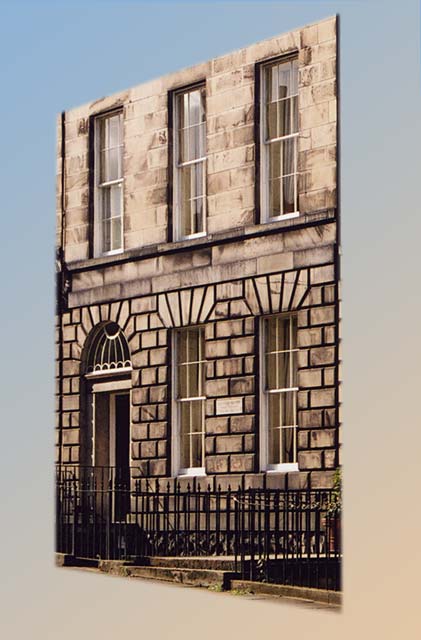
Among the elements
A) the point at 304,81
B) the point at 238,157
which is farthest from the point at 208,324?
the point at 304,81

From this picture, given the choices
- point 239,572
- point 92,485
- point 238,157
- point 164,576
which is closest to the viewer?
point 239,572

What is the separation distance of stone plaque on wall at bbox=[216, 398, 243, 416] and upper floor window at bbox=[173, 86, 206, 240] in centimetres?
207

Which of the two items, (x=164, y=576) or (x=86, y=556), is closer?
(x=164, y=576)

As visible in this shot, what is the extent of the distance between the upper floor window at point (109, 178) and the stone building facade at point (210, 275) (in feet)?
0.08

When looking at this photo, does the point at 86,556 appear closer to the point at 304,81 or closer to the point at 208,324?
the point at 208,324

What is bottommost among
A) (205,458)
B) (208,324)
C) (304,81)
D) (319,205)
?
(205,458)

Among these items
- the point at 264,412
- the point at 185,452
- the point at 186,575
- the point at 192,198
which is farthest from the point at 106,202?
the point at 186,575

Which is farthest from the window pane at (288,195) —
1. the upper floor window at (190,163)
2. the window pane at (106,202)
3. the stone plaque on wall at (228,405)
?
the window pane at (106,202)

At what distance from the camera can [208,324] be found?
1861cm

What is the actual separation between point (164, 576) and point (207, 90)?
563cm

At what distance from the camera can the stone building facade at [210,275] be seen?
17.0 meters

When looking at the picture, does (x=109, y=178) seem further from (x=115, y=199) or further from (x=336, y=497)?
(x=336, y=497)

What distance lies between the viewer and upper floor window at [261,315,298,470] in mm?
17266

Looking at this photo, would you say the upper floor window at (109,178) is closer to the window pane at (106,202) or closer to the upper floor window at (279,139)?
the window pane at (106,202)
